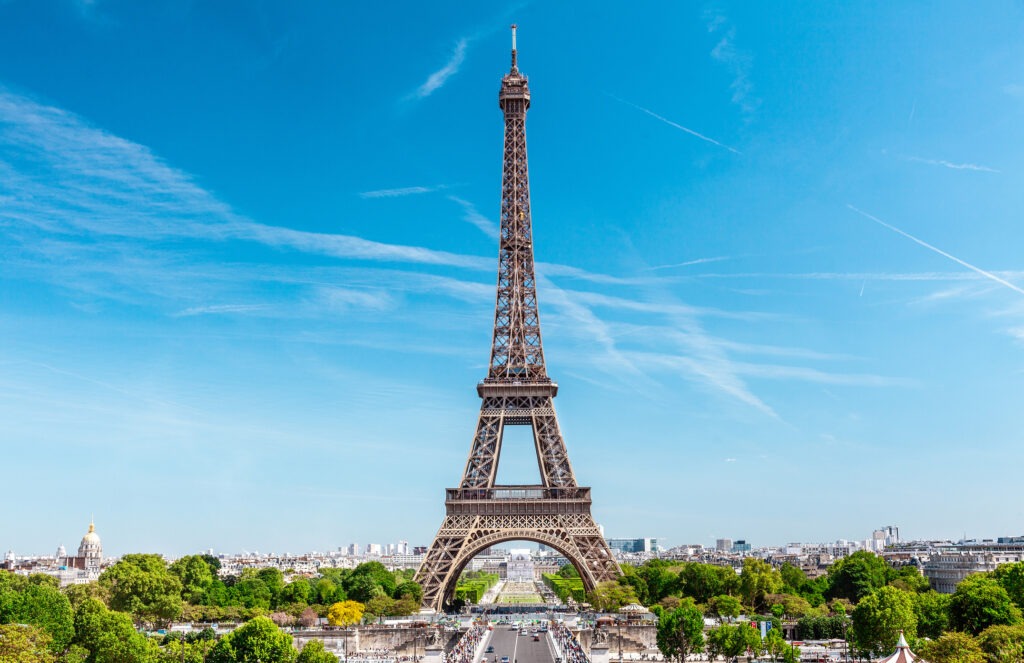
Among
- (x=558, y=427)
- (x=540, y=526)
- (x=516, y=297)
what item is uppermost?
(x=516, y=297)

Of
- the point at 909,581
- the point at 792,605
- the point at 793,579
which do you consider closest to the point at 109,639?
the point at 792,605

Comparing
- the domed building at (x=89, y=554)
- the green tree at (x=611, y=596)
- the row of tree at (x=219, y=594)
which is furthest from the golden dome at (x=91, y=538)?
the green tree at (x=611, y=596)

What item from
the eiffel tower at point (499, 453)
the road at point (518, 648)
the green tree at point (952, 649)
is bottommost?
the road at point (518, 648)

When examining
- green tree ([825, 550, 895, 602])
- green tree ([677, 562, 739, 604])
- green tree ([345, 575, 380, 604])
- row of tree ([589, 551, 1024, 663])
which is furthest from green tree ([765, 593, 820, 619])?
green tree ([345, 575, 380, 604])

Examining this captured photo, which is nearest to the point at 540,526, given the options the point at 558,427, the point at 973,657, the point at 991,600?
the point at 558,427

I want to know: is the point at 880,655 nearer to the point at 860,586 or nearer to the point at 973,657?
the point at 973,657

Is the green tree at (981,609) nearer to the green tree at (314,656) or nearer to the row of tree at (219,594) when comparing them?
the green tree at (314,656)
